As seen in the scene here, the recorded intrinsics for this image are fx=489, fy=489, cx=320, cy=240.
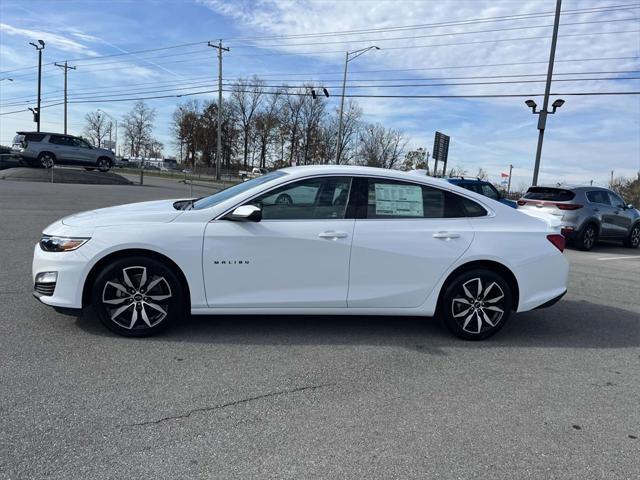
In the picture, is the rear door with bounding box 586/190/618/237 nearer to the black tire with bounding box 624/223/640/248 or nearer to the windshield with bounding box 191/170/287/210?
the black tire with bounding box 624/223/640/248

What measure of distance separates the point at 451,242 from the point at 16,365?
3.72 meters

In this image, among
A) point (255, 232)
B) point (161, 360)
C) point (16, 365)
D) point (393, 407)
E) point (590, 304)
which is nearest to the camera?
point (393, 407)

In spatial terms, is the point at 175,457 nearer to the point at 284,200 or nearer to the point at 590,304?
the point at 284,200

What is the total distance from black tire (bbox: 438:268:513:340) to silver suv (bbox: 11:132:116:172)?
27.1 meters

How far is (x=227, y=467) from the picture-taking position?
261 cm

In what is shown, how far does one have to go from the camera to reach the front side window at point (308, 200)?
438 centimetres

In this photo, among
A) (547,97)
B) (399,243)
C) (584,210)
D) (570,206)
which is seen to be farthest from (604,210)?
(399,243)

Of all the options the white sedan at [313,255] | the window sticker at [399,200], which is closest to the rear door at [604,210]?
the white sedan at [313,255]

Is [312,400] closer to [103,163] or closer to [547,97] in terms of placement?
[547,97]

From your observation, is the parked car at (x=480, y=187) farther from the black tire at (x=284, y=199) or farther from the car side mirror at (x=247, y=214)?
the car side mirror at (x=247, y=214)

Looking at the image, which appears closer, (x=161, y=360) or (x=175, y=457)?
(x=175, y=457)

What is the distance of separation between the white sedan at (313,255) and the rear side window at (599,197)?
8.72 meters

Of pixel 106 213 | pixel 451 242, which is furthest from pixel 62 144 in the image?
pixel 451 242

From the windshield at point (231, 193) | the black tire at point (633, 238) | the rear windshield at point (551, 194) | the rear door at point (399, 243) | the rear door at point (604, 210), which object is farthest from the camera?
the black tire at point (633, 238)
